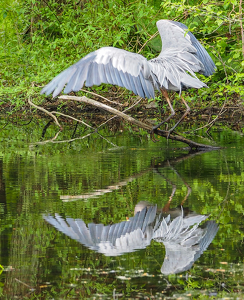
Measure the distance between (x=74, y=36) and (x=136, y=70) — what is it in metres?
6.87

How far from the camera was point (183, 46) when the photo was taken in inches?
337

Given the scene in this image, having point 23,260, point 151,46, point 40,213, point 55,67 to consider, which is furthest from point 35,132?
point 23,260

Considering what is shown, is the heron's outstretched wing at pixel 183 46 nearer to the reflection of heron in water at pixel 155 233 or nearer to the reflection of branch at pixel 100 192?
the reflection of branch at pixel 100 192

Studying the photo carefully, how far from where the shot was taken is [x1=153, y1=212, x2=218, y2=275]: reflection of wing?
11.8ft

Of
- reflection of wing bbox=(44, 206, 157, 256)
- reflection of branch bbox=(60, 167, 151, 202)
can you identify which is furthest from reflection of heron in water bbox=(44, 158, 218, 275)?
reflection of branch bbox=(60, 167, 151, 202)

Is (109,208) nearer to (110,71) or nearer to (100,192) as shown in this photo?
(100,192)

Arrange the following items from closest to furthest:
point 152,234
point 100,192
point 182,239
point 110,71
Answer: point 182,239, point 152,234, point 100,192, point 110,71

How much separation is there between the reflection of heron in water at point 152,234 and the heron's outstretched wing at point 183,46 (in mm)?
3896

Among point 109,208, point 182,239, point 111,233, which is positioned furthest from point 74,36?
Answer: point 182,239

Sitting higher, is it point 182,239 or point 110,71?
point 110,71

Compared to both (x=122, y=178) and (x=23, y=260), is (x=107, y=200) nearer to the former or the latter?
(x=122, y=178)

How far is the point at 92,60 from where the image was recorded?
23.5 ft

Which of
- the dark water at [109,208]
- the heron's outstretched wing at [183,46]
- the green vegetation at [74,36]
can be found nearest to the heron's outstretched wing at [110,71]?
the dark water at [109,208]

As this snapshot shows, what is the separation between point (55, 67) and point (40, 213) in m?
9.42
